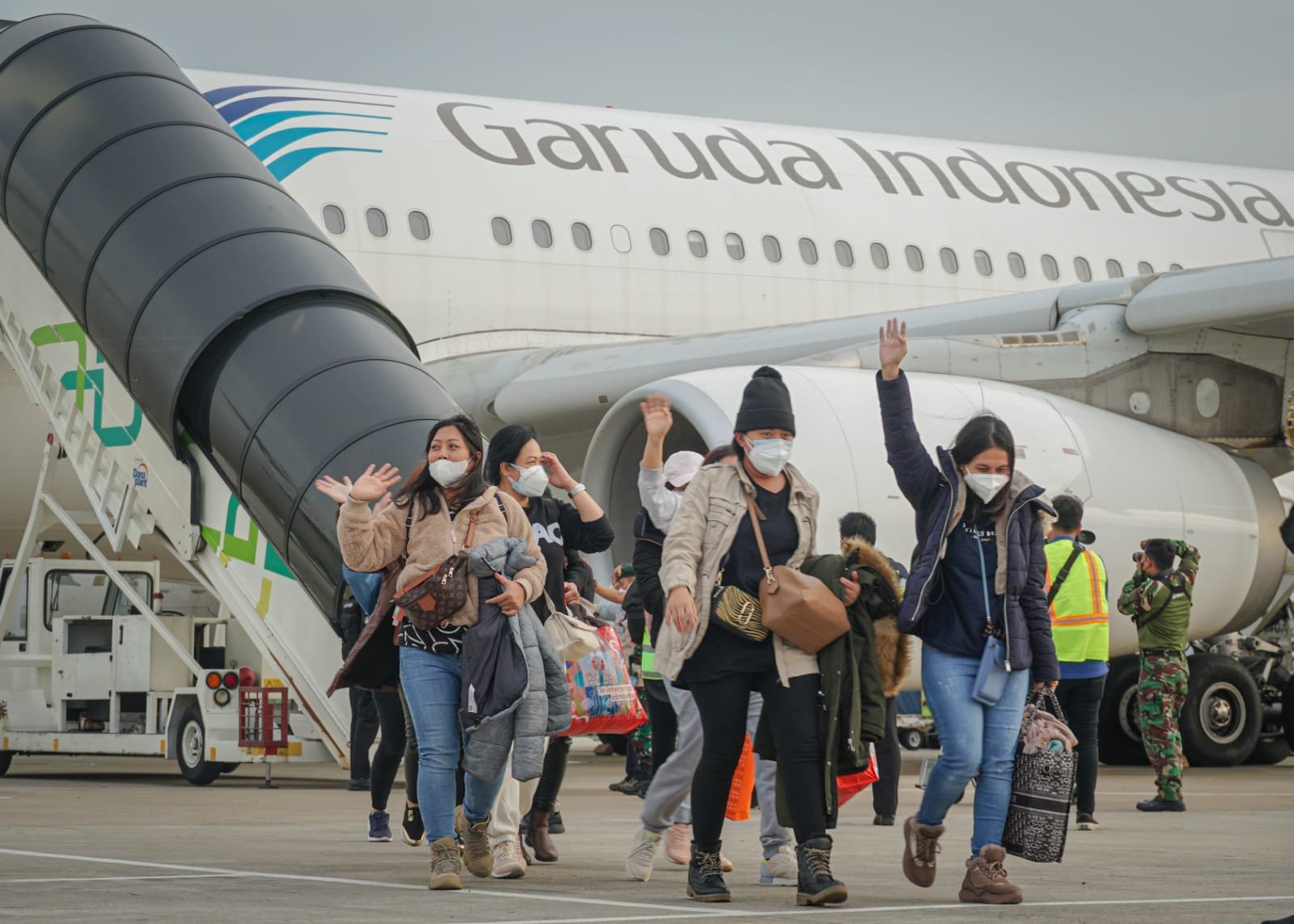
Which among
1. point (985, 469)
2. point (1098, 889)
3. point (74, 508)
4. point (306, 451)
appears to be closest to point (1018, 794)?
point (1098, 889)

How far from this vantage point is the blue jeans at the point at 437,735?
573 centimetres

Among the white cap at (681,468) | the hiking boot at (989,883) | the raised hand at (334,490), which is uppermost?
the white cap at (681,468)

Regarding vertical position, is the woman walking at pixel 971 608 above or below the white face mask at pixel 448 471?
below

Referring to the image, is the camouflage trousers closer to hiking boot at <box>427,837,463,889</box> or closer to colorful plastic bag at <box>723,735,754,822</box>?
colorful plastic bag at <box>723,735,754,822</box>

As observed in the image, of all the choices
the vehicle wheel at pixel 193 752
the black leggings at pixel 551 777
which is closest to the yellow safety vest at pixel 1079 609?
the black leggings at pixel 551 777

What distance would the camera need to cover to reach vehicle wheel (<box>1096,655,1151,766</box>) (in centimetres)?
1234

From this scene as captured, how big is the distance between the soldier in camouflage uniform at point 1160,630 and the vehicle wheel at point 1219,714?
2.75 meters

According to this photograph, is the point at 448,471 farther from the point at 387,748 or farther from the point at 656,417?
the point at 387,748

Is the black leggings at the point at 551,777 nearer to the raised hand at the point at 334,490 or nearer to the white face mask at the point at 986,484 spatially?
the raised hand at the point at 334,490

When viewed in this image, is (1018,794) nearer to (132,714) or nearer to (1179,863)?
(1179,863)

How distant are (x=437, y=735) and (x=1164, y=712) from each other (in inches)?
189

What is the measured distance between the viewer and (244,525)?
9.61 metres

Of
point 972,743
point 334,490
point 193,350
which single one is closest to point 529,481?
point 334,490

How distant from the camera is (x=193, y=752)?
429 inches
